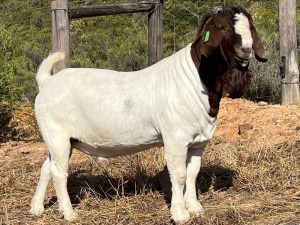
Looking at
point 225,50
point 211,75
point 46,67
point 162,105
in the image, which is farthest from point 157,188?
point 225,50

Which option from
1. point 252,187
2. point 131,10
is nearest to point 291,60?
point 131,10

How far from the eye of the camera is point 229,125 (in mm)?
8391

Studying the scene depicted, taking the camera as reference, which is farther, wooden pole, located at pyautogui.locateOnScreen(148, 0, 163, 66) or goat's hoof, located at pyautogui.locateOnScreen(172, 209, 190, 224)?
wooden pole, located at pyautogui.locateOnScreen(148, 0, 163, 66)

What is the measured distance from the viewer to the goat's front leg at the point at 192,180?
5.04 meters

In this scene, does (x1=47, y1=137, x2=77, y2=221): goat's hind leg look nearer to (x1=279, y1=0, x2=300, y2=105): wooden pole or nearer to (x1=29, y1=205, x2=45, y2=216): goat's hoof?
(x1=29, y1=205, x2=45, y2=216): goat's hoof

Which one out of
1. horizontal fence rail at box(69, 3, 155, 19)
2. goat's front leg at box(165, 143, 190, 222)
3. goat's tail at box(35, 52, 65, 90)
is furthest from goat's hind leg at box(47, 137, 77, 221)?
horizontal fence rail at box(69, 3, 155, 19)

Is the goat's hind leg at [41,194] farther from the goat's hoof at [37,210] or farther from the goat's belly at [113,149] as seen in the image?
the goat's belly at [113,149]

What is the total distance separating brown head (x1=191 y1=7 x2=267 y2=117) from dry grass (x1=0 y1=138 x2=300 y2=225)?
113cm

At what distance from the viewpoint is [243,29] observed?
431 centimetres

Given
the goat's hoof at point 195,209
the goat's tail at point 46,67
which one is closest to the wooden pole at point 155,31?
the goat's tail at point 46,67

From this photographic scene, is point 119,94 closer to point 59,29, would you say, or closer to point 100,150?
point 100,150

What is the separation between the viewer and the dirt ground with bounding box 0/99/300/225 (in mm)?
5168

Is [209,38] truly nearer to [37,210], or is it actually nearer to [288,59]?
[37,210]

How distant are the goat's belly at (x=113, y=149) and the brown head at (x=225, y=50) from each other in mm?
655
